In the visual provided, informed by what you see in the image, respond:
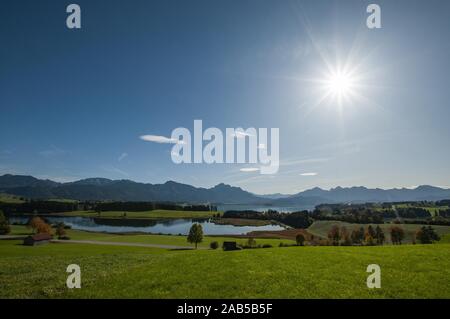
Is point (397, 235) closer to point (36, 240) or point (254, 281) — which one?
point (254, 281)

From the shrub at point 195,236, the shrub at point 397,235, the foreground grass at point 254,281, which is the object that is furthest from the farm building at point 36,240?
the shrub at point 397,235

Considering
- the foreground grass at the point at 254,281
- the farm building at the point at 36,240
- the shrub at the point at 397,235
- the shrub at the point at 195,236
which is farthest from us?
the shrub at the point at 397,235

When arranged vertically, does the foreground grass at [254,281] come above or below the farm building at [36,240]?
above

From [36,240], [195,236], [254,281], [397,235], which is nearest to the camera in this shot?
[254,281]

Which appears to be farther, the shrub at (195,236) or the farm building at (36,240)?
the shrub at (195,236)

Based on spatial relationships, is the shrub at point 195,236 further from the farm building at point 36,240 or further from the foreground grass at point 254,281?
the foreground grass at point 254,281

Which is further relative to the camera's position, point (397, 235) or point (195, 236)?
point (397, 235)

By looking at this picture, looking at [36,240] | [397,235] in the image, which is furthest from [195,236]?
[397,235]

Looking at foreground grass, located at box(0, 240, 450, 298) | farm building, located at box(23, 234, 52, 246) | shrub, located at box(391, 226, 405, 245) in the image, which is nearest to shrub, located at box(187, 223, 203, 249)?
farm building, located at box(23, 234, 52, 246)

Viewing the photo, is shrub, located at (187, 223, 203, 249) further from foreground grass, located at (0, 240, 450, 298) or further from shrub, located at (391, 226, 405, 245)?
shrub, located at (391, 226, 405, 245)

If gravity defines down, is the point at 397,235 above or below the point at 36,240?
below

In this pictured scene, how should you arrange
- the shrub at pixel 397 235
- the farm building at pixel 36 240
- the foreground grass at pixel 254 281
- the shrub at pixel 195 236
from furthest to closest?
the shrub at pixel 397 235 → the shrub at pixel 195 236 → the farm building at pixel 36 240 → the foreground grass at pixel 254 281
